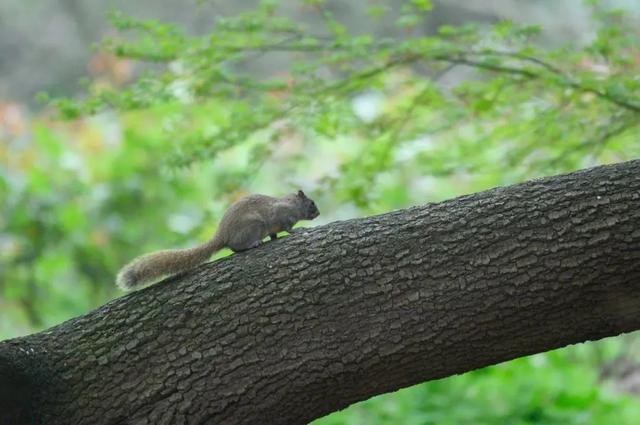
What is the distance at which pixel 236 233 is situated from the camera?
160 inches

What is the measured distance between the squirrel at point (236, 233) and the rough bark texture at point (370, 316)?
315 millimetres

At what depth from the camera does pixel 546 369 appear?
311 inches

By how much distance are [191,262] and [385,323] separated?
907 mm

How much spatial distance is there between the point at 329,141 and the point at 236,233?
3.87 m

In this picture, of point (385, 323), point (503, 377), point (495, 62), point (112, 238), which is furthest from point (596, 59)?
point (112, 238)

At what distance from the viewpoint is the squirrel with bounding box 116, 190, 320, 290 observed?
3639 millimetres

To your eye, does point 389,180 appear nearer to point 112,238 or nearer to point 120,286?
point 112,238

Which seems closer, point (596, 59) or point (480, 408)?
point (596, 59)

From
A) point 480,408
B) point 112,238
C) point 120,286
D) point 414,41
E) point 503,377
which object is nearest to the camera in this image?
point 120,286

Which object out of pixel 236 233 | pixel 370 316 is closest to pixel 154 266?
pixel 236 233

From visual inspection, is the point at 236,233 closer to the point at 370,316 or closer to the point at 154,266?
the point at 154,266

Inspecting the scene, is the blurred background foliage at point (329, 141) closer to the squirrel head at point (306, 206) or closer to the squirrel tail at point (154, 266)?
the squirrel head at point (306, 206)

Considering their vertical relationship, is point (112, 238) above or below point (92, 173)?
below

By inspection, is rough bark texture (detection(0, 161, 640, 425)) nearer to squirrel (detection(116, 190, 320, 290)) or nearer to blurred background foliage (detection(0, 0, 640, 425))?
squirrel (detection(116, 190, 320, 290))
